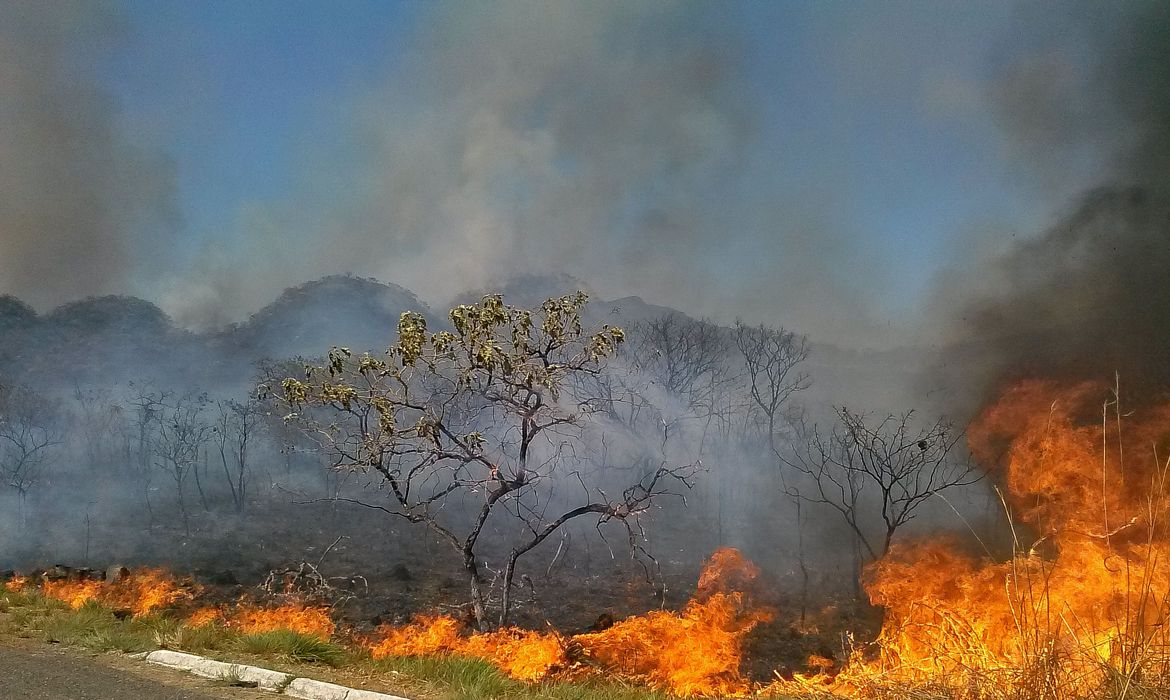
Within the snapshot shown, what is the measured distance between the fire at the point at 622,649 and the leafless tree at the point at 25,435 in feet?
53.6

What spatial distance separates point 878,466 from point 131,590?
1991 centimetres

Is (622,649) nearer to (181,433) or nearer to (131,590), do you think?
(131,590)

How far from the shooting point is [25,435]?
22328mm

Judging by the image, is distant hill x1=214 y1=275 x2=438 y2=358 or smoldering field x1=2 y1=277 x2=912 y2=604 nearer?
smoldering field x1=2 y1=277 x2=912 y2=604

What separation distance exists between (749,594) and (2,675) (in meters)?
13.8

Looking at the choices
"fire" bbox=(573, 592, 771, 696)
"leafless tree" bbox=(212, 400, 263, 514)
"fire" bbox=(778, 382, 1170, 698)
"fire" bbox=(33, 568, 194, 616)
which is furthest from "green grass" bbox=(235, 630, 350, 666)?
"leafless tree" bbox=(212, 400, 263, 514)

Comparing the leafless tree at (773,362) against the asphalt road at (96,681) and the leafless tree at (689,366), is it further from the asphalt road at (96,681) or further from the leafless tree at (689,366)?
the asphalt road at (96,681)

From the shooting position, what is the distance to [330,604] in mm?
14117

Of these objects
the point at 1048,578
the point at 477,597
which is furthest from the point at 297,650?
the point at 1048,578

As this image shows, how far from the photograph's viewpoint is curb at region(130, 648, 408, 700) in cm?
612

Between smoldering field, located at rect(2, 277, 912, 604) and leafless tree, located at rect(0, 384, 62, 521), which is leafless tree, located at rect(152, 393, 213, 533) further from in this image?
leafless tree, located at rect(0, 384, 62, 521)

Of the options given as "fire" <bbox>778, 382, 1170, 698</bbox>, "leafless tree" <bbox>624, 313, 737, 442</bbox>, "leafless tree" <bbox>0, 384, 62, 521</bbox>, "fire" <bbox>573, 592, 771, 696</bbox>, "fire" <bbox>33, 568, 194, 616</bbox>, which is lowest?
"fire" <bbox>573, 592, 771, 696</bbox>

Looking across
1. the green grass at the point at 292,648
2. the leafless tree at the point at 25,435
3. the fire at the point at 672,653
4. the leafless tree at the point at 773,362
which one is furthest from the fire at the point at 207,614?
the leafless tree at the point at 773,362

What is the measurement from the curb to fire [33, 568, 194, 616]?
5458mm
